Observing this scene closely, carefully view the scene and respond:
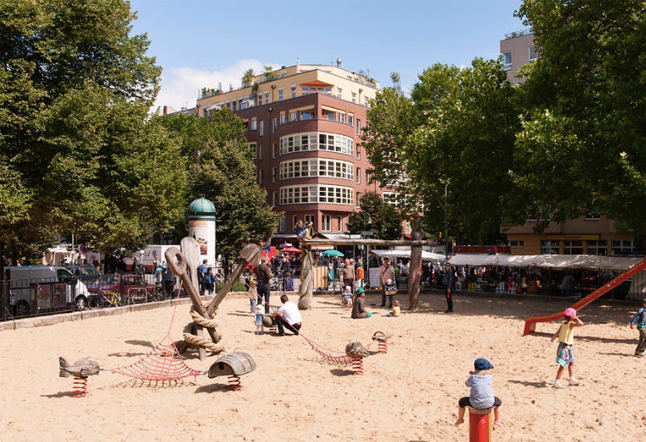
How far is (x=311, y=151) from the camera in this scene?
57.9 metres

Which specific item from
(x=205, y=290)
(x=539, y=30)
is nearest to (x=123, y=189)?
(x=205, y=290)

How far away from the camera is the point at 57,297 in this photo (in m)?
20.0

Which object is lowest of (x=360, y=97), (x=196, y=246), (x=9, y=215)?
(x=196, y=246)

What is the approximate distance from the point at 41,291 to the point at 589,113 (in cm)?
2316

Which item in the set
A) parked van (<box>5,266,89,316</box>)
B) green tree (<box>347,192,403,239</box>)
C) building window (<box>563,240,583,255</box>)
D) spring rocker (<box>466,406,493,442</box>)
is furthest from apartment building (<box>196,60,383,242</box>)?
spring rocker (<box>466,406,493,442</box>)

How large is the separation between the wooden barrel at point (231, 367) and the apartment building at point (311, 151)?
47060mm

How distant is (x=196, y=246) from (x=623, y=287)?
21667 millimetres

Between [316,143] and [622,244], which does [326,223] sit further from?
[622,244]

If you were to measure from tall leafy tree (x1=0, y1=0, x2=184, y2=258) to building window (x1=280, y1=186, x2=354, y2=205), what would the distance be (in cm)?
3356

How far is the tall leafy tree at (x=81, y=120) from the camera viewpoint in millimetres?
18984

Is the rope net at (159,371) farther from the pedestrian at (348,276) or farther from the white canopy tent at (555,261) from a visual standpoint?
the white canopy tent at (555,261)

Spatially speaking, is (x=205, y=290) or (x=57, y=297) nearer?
(x=57, y=297)

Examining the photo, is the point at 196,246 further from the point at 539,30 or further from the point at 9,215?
the point at 539,30

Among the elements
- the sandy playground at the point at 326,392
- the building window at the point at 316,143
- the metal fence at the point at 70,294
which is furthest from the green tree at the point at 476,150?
the building window at the point at 316,143
